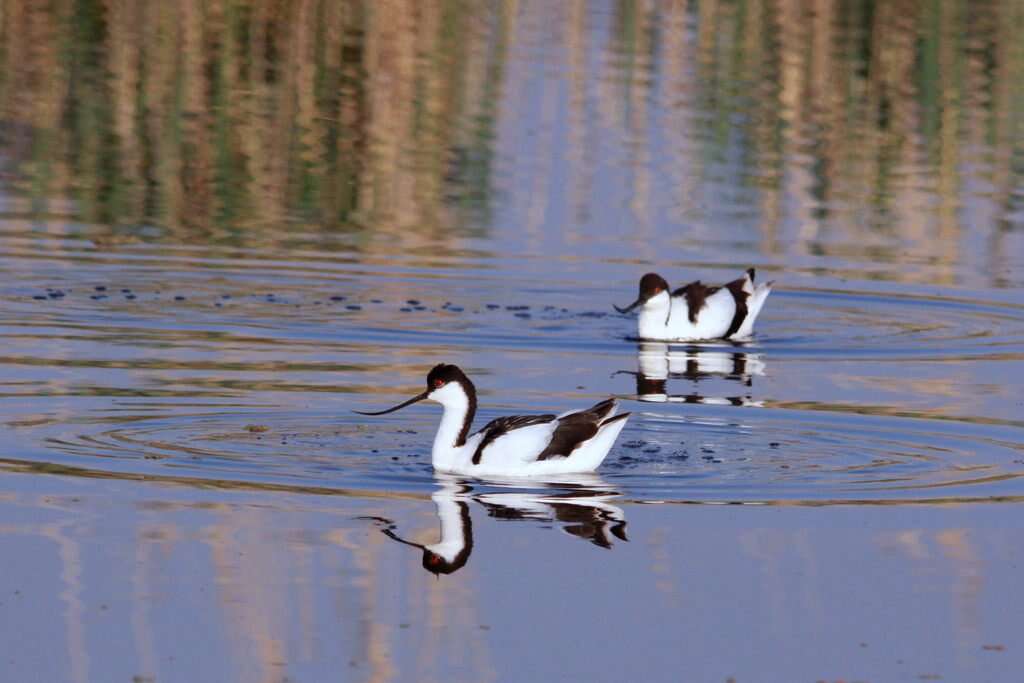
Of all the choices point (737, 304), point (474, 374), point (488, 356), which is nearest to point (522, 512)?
point (474, 374)

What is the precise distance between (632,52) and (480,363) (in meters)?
21.4

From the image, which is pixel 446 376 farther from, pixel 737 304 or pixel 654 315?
pixel 737 304

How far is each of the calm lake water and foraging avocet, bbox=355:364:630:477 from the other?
187mm

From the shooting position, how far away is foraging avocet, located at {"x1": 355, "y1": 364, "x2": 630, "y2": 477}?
10.5m

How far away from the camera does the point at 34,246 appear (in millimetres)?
17578

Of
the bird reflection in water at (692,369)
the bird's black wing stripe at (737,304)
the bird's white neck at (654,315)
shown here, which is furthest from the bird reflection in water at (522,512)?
the bird's black wing stripe at (737,304)

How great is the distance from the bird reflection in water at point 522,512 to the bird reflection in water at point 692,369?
2480 millimetres

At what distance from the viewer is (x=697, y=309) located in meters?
15.9

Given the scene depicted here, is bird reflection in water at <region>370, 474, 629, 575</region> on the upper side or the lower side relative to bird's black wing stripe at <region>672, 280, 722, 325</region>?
lower

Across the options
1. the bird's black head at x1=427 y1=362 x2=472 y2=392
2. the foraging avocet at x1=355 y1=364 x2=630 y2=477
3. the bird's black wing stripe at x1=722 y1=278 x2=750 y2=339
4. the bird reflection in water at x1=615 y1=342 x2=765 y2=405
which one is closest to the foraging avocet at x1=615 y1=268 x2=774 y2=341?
the bird's black wing stripe at x1=722 y1=278 x2=750 y2=339

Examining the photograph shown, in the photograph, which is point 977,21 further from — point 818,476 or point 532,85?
point 818,476

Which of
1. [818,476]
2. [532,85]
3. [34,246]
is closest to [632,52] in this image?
[532,85]

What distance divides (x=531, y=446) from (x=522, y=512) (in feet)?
3.02

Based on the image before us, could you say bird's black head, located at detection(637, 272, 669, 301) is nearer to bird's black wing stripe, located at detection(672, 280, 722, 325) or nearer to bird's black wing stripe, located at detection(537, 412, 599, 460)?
bird's black wing stripe, located at detection(672, 280, 722, 325)
